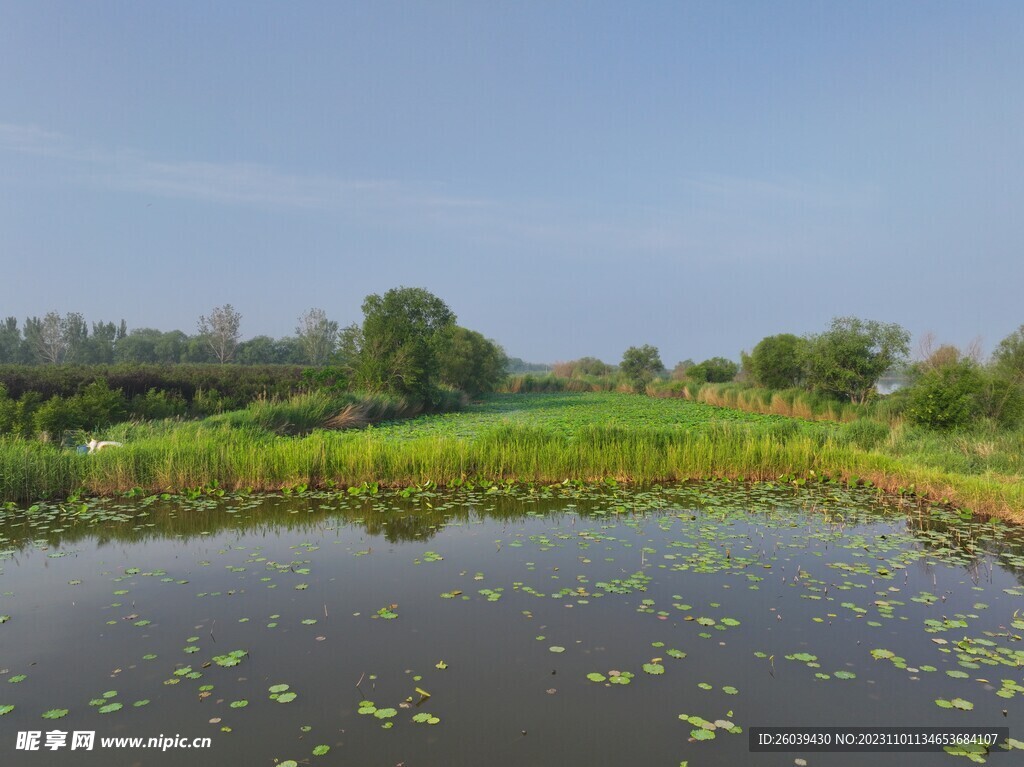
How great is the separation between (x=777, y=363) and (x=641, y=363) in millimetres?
20697

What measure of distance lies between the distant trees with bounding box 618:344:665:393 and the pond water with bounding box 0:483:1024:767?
4188 cm

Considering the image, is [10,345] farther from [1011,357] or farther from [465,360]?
[1011,357]

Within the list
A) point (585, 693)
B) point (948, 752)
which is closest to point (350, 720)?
point (585, 693)

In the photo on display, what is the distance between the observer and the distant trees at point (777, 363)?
2916 centimetres

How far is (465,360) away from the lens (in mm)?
34625

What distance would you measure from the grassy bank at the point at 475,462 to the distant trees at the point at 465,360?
71.6 feet

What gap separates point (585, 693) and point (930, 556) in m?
4.71

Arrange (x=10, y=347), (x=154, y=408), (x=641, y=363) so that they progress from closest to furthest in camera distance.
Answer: (x=154, y=408) → (x=641, y=363) → (x=10, y=347)

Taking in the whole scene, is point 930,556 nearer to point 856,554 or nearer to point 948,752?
point 856,554

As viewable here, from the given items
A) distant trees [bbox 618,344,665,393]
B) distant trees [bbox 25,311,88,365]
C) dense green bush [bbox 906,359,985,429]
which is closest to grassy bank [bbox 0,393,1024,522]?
dense green bush [bbox 906,359,985,429]

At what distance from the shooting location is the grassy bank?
9062 millimetres

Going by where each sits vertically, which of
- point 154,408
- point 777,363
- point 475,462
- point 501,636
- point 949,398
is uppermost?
point 777,363

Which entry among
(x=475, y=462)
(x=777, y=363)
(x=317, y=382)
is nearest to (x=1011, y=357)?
(x=777, y=363)

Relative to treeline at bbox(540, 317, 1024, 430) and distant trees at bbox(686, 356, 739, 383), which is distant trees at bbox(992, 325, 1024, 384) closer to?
treeline at bbox(540, 317, 1024, 430)
